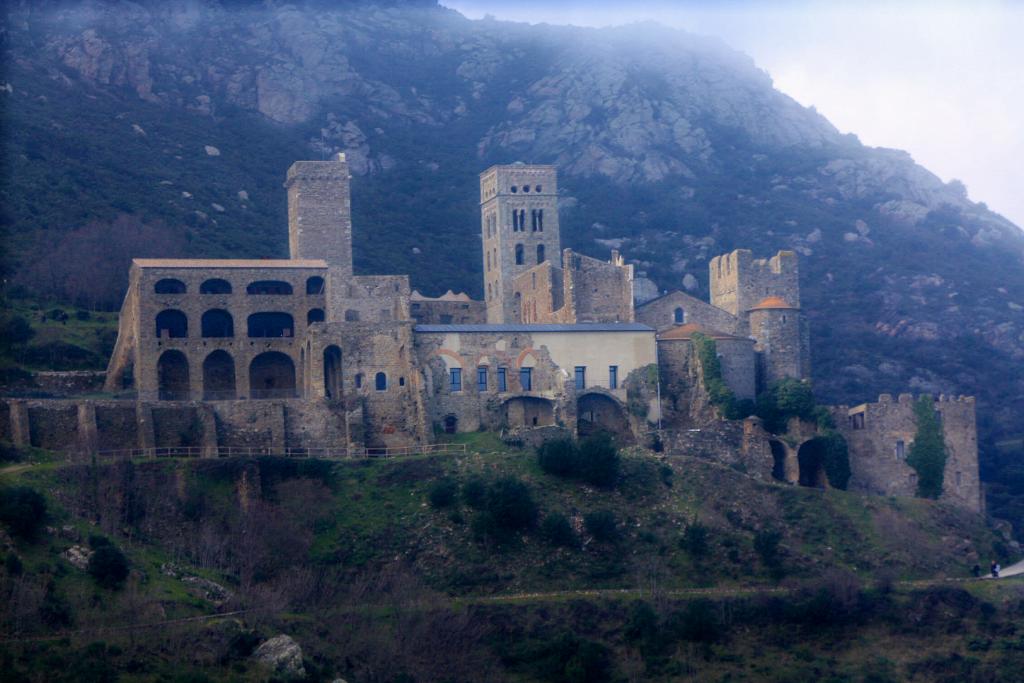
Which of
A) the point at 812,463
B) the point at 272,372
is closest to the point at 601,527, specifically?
the point at 812,463

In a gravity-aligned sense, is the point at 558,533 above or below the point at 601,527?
below

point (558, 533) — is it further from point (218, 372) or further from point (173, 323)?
point (173, 323)

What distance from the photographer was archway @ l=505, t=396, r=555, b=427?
72000 millimetres

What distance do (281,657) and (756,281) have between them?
36.0m

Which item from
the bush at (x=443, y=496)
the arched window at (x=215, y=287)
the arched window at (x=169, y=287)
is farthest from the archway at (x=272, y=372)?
the bush at (x=443, y=496)

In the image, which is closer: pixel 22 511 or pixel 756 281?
pixel 22 511

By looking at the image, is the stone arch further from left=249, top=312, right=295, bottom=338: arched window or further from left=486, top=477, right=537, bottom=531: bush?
left=249, top=312, right=295, bottom=338: arched window

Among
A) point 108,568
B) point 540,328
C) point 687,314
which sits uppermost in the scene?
point 687,314

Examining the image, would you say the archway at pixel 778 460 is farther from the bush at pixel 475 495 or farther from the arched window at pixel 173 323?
the arched window at pixel 173 323

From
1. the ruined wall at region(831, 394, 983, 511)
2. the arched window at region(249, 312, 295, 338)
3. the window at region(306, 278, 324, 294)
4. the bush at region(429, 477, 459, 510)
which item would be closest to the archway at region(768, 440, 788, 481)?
the ruined wall at region(831, 394, 983, 511)

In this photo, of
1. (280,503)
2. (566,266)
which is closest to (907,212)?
(566,266)

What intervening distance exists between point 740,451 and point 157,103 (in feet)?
214

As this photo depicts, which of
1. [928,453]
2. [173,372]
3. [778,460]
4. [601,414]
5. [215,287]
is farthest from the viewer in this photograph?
[215,287]

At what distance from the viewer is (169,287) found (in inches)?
2960
